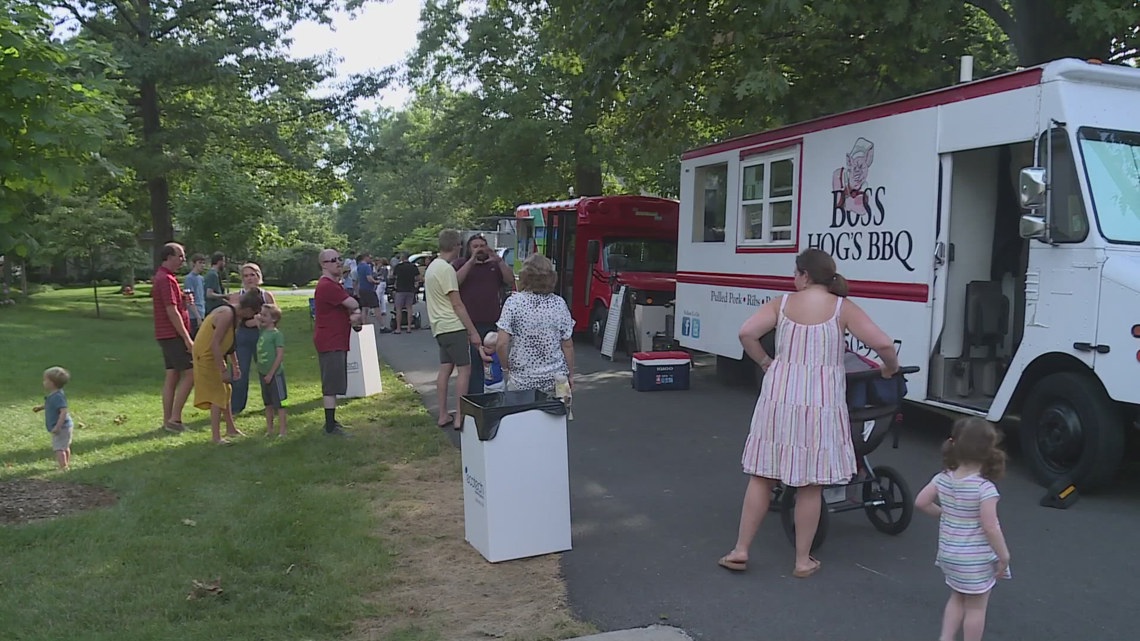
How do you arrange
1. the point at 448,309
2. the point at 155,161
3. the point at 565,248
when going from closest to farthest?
the point at 448,309 < the point at 565,248 < the point at 155,161

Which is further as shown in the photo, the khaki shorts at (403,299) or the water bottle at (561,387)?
the khaki shorts at (403,299)

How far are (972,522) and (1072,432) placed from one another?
11.3 ft

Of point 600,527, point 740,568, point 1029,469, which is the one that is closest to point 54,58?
point 600,527

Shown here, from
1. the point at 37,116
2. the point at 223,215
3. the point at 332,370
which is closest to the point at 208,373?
the point at 332,370

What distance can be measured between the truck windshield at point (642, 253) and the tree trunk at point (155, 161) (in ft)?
38.5

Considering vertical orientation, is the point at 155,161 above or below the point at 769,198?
above

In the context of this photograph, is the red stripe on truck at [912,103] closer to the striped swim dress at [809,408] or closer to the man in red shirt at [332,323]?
the striped swim dress at [809,408]

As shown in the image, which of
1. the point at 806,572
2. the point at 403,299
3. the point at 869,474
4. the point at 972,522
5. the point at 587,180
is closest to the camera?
the point at 972,522

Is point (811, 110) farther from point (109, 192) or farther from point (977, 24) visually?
point (109, 192)

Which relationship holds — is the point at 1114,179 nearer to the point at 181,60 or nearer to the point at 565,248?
the point at 565,248

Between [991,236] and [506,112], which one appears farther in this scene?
[506,112]

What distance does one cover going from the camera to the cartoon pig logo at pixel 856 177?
8.83m

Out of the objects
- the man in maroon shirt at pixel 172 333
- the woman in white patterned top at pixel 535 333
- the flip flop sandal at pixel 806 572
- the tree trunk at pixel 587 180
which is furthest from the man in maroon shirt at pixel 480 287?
the tree trunk at pixel 587 180

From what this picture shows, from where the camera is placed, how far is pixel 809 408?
491 cm
